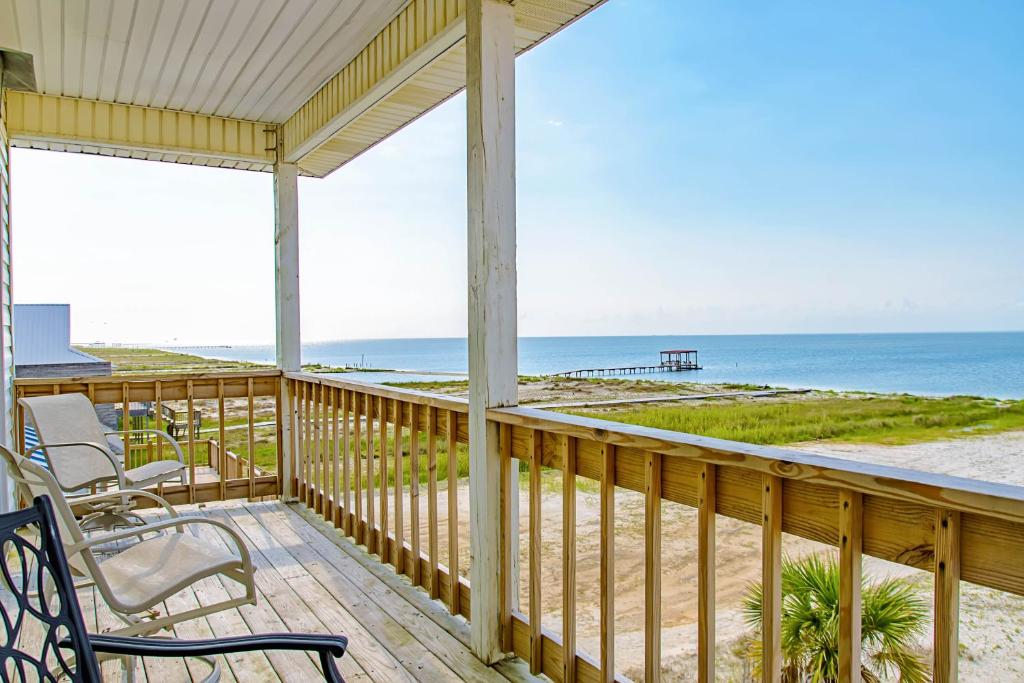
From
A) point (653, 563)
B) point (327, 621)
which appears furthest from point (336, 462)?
point (653, 563)

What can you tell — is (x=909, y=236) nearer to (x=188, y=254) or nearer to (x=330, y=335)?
(x=188, y=254)

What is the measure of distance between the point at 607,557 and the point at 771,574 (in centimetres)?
59

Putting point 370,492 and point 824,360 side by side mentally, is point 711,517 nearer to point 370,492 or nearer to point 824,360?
point 370,492

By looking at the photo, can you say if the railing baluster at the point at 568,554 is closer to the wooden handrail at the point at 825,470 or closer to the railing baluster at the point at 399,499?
the wooden handrail at the point at 825,470

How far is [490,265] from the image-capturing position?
2.37 meters

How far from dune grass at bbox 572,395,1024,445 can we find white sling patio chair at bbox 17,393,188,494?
7562 mm

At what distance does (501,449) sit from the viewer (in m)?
2.42

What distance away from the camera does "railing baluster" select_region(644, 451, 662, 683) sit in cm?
173

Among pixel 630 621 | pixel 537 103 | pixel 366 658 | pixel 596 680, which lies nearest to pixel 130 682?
pixel 366 658

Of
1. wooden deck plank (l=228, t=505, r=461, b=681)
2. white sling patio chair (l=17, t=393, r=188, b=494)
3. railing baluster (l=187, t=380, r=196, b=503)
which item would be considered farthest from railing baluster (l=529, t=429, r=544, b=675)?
railing baluster (l=187, t=380, r=196, b=503)

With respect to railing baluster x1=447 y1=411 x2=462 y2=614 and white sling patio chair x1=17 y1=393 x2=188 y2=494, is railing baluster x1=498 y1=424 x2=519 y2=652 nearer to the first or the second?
railing baluster x1=447 y1=411 x2=462 y2=614

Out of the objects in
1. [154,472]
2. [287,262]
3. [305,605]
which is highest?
→ [287,262]

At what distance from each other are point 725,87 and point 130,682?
88.5 feet

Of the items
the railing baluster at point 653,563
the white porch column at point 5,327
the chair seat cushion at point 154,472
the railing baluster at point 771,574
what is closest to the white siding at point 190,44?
the white porch column at point 5,327
